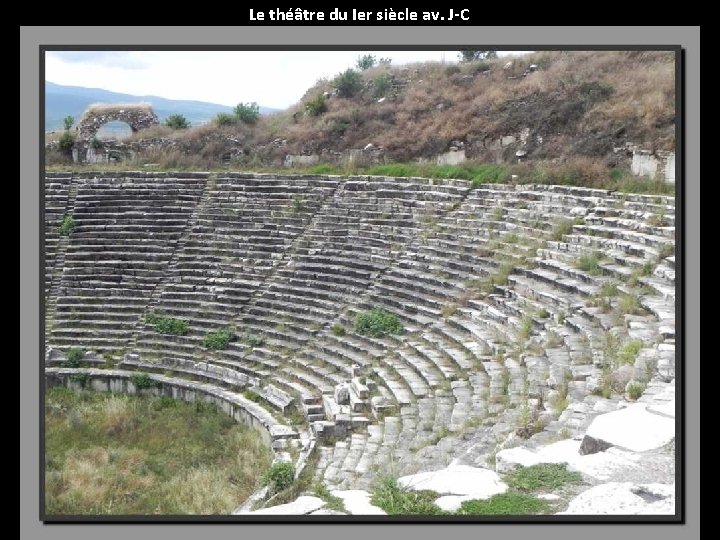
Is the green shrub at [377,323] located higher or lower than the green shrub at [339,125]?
lower

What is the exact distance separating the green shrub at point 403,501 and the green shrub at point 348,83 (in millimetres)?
18139

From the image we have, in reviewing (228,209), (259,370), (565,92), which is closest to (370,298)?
(259,370)

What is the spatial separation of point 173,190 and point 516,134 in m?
7.41

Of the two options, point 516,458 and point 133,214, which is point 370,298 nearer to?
point 133,214

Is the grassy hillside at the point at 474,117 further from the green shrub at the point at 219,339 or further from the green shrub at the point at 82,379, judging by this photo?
the green shrub at the point at 82,379

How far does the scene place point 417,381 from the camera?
10.9 meters

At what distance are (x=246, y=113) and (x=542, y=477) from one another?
18942 mm

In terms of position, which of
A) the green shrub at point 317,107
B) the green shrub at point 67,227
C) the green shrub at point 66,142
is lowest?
the green shrub at point 67,227

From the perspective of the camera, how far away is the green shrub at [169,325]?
15.6 meters

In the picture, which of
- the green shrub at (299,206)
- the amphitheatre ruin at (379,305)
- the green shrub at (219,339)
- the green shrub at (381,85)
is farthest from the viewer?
the green shrub at (381,85)

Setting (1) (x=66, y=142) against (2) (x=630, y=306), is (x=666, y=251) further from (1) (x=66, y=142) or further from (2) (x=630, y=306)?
(1) (x=66, y=142)

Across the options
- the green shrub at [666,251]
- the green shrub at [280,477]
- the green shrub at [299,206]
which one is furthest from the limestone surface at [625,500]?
the green shrub at [299,206]

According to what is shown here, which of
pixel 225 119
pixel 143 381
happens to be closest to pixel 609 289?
pixel 143 381

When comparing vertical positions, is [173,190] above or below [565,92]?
below
